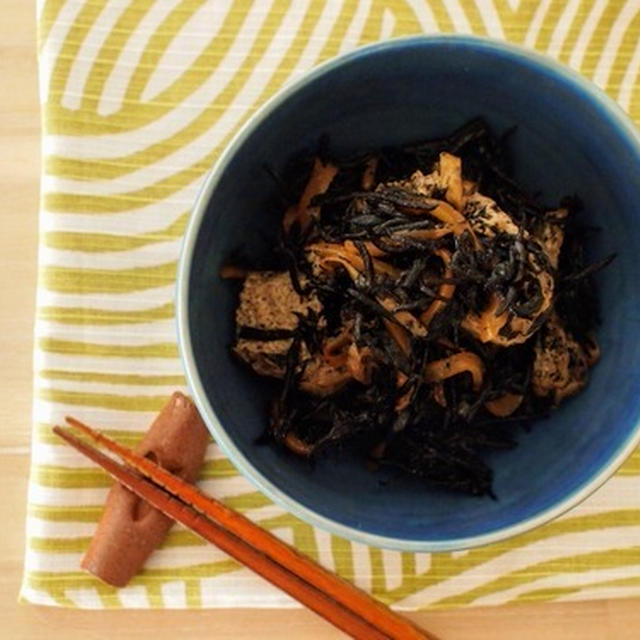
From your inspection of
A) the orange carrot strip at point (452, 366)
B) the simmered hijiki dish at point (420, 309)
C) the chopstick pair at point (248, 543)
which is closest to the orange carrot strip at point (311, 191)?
the simmered hijiki dish at point (420, 309)

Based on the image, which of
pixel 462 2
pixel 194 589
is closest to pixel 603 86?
pixel 462 2

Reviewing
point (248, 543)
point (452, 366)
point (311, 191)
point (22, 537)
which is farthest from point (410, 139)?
point (22, 537)

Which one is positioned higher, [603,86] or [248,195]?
[603,86]

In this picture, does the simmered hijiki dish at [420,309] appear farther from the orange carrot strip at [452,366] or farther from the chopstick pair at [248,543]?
the chopstick pair at [248,543]

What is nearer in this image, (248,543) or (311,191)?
(311,191)

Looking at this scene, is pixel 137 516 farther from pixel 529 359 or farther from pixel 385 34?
pixel 385 34

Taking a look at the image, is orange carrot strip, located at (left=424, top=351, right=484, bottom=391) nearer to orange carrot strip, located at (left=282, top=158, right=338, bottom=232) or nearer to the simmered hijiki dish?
the simmered hijiki dish

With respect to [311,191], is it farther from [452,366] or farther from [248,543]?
[248,543]
